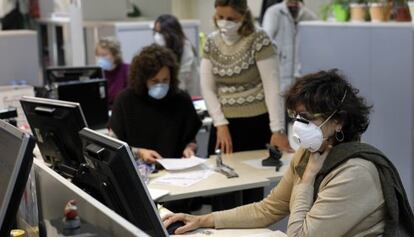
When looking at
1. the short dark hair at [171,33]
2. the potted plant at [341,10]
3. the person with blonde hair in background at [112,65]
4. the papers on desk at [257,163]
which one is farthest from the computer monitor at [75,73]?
the potted plant at [341,10]

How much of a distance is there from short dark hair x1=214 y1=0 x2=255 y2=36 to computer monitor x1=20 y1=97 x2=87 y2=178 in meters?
1.34

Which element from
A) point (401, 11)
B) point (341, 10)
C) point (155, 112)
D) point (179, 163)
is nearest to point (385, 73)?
point (401, 11)

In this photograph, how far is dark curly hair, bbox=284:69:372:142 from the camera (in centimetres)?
203

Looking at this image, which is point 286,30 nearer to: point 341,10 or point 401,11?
point 341,10

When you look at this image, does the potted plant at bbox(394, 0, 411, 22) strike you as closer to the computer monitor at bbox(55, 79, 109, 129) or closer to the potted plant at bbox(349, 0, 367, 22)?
the potted plant at bbox(349, 0, 367, 22)

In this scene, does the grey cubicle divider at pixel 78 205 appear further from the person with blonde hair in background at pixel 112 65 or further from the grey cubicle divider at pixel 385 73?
the person with blonde hair in background at pixel 112 65

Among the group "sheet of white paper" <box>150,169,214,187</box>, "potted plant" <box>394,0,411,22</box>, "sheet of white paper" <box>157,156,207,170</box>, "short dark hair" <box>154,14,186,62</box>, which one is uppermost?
"potted plant" <box>394,0,411,22</box>

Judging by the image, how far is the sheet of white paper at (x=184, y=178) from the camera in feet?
9.48

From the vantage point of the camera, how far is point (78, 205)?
170 centimetres

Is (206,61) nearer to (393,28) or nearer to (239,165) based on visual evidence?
(239,165)

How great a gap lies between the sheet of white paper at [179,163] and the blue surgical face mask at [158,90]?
1.26 ft

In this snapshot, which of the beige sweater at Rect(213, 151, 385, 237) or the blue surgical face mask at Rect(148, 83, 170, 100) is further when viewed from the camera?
the blue surgical face mask at Rect(148, 83, 170, 100)

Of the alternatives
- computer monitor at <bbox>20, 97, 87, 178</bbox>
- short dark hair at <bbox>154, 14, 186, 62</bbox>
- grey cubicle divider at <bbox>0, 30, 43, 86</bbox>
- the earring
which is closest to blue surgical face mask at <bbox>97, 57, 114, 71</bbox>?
short dark hair at <bbox>154, 14, 186, 62</bbox>

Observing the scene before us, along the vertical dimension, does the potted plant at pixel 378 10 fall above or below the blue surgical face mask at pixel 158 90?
above
